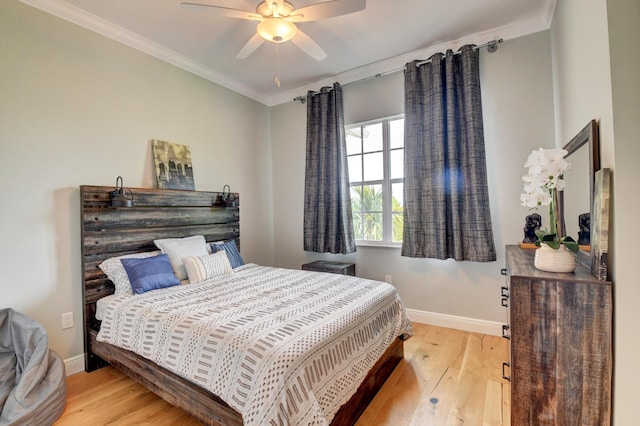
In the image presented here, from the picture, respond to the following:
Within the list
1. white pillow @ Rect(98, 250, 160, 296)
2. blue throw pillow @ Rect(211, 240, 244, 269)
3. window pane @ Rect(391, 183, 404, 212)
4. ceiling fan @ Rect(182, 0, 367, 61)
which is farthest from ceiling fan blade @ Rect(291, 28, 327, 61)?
white pillow @ Rect(98, 250, 160, 296)

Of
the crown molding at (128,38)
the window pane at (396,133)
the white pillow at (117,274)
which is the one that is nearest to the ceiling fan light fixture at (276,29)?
the crown molding at (128,38)

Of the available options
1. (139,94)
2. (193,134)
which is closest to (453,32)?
(193,134)

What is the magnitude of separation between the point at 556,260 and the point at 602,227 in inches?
8.6

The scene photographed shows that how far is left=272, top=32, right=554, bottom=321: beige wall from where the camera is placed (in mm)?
2582

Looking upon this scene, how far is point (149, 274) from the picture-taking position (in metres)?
2.30

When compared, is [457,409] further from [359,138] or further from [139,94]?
[139,94]

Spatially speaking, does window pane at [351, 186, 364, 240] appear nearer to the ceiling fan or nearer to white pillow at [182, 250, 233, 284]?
white pillow at [182, 250, 233, 284]

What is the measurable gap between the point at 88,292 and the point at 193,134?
1.78 m

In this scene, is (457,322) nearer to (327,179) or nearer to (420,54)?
(327,179)

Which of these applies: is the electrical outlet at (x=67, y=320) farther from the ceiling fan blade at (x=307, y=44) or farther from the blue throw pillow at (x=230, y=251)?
the ceiling fan blade at (x=307, y=44)

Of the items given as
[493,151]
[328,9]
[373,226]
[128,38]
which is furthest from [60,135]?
[493,151]

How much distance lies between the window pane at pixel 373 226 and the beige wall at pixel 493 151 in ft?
0.48

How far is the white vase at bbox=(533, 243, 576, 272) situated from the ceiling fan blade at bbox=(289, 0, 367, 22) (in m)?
1.70

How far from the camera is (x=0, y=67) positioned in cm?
198
